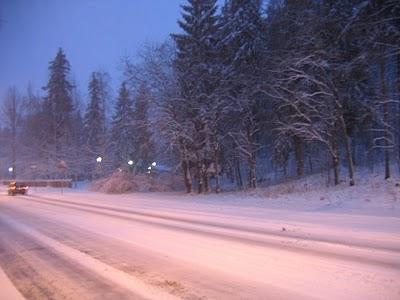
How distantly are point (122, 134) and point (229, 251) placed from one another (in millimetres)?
51840

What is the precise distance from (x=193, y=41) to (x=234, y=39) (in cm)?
316

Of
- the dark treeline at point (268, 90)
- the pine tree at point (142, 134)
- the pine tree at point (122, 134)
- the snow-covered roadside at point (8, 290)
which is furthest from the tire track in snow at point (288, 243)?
the pine tree at point (122, 134)

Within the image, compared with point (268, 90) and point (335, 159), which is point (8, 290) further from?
point (268, 90)

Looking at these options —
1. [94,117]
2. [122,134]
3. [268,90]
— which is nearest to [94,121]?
[94,117]

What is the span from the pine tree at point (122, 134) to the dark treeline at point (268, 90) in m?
0.37

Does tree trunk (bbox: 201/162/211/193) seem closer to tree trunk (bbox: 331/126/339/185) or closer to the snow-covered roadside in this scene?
tree trunk (bbox: 331/126/339/185)

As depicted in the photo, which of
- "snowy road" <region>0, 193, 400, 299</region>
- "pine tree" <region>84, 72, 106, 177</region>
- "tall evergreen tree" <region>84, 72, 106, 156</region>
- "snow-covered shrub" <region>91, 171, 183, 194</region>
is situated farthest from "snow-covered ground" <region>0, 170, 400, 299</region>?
"tall evergreen tree" <region>84, 72, 106, 156</region>

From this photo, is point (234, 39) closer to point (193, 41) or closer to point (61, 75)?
point (193, 41)

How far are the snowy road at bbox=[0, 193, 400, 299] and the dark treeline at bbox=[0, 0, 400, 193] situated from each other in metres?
11.5

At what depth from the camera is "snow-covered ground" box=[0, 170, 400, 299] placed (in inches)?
326

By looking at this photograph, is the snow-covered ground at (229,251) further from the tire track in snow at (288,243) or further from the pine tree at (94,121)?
the pine tree at (94,121)

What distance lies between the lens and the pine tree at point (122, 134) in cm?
5548

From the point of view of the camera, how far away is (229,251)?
38.9 ft

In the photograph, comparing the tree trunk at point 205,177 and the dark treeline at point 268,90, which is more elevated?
the dark treeline at point 268,90
